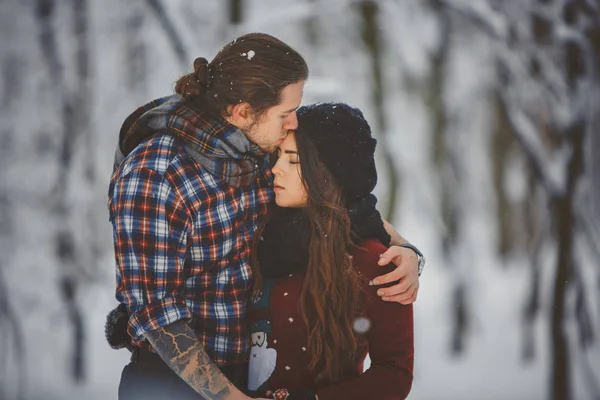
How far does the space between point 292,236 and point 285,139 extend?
29 centimetres

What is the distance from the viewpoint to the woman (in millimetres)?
1781

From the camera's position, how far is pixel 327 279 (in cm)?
178

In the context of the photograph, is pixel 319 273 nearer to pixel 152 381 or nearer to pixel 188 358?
pixel 188 358

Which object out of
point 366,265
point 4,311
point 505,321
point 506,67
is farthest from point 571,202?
point 4,311

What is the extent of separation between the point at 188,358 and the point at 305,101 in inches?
168

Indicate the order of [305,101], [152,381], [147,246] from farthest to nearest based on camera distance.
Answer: [305,101] → [152,381] → [147,246]

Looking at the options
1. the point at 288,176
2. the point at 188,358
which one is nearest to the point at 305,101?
the point at 288,176

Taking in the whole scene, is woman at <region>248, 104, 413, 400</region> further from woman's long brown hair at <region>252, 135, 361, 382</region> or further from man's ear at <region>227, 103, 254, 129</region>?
man's ear at <region>227, 103, 254, 129</region>

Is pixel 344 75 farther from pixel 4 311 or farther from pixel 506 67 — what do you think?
pixel 4 311

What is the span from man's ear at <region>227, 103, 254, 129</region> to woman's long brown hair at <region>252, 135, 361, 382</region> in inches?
6.1

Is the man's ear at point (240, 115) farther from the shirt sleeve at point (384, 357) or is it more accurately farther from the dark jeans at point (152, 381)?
the dark jeans at point (152, 381)

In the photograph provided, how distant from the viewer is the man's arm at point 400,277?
5.72 feet

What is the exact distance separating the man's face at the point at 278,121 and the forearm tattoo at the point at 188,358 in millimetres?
559

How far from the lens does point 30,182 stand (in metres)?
7.21
